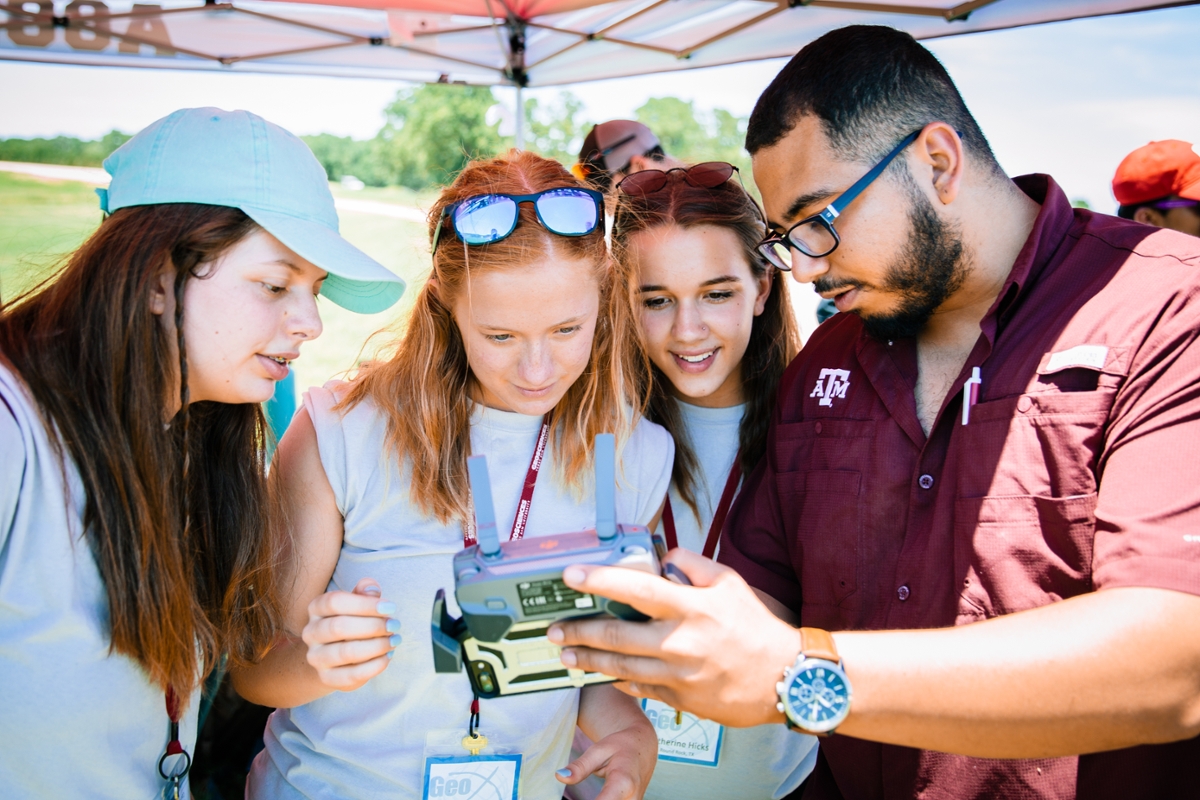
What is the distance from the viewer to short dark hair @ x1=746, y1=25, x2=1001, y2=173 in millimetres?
2080

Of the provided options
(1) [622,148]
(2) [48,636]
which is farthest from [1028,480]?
(1) [622,148]

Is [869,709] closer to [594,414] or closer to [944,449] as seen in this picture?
[944,449]

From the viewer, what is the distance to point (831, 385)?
7.18 ft

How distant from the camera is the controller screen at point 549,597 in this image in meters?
1.32

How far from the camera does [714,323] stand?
8.29 feet

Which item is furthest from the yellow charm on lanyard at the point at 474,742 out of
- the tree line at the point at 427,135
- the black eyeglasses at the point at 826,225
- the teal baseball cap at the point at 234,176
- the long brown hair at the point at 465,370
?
the tree line at the point at 427,135

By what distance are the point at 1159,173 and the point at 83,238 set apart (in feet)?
16.1

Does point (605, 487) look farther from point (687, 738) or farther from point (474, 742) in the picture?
point (687, 738)

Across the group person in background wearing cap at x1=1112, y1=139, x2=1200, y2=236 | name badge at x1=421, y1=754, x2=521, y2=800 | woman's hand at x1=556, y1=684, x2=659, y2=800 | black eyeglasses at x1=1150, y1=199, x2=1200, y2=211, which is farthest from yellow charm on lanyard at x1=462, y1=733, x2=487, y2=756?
black eyeglasses at x1=1150, y1=199, x2=1200, y2=211

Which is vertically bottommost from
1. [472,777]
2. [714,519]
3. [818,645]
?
[472,777]

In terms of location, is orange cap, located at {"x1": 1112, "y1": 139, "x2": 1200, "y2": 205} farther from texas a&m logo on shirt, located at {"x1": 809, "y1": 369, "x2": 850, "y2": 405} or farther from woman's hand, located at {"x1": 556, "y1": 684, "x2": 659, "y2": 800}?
woman's hand, located at {"x1": 556, "y1": 684, "x2": 659, "y2": 800}

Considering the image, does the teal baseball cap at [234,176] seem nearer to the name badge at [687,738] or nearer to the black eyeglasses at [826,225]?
the black eyeglasses at [826,225]

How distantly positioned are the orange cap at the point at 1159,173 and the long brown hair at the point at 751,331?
2930mm

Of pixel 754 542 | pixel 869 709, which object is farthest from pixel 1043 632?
pixel 754 542
